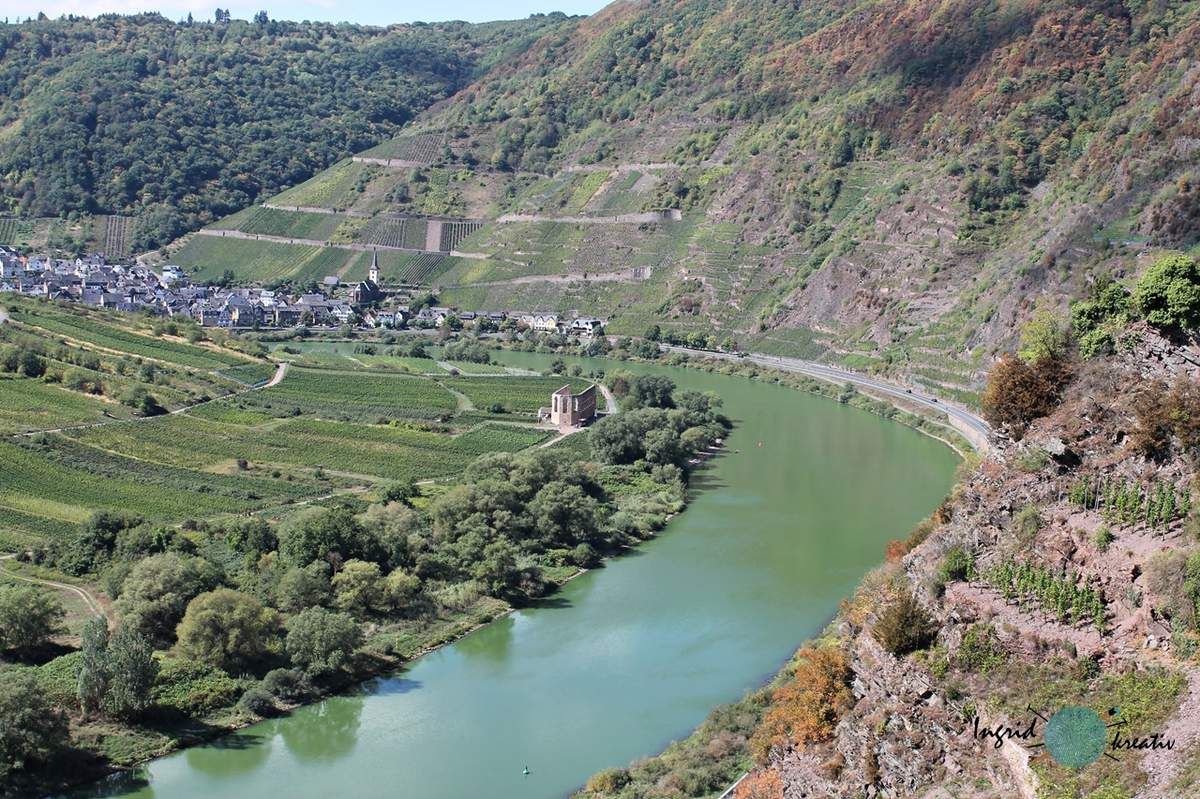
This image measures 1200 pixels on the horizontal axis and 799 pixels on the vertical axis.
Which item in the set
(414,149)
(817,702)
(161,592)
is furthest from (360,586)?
(414,149)

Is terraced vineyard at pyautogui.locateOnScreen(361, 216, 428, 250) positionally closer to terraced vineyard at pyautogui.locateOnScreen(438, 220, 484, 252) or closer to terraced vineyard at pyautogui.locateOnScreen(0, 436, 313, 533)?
terraced vineyard at pyautogui.locateOnScreen(438, 220, 484, 252)

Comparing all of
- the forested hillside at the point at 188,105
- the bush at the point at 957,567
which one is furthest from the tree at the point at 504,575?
the forested hillside at the point at 188,105

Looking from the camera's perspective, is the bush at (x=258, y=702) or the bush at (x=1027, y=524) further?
A: the bush at (x=258, y=702)

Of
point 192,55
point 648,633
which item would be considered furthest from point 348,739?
point 192,55

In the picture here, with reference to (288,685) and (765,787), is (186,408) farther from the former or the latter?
(765,787)

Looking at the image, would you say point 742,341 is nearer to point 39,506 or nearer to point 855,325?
point 855,325

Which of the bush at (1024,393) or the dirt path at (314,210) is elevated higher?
the dirt path at (314,210)

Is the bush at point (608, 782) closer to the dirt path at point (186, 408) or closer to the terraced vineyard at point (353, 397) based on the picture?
the dirt path at point (186, 408)
